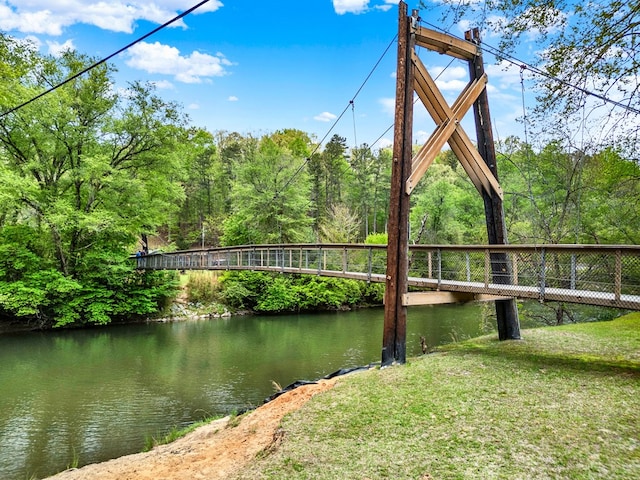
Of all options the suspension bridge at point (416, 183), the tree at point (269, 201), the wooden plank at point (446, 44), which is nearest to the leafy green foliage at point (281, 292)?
the tree at point (269, 201)

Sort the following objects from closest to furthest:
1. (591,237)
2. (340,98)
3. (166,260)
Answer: (591,237) < (166,260) < (340,98)

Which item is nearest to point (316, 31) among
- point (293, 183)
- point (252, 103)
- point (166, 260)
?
point (293, 183)

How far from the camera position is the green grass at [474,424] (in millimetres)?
2506

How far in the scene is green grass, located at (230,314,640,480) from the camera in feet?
8.22

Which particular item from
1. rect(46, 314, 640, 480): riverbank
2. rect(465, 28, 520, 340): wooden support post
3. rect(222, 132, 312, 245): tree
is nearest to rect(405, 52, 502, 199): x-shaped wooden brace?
rect(465, 28, 520, 340): wooden support post

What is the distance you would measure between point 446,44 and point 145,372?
924 centimetres

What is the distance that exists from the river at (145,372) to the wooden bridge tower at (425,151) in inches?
127

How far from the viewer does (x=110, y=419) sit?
20.4 feet

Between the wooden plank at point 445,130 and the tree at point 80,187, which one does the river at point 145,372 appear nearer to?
the tree at point 80,187

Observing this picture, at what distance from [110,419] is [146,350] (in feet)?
16.8

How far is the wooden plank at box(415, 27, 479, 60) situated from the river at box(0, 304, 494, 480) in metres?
6.58

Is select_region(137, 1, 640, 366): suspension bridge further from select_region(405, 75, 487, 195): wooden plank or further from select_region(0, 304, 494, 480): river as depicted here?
select_region(0, 304, 494, 480): river

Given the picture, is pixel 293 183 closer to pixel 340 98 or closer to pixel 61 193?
pixel 340 98

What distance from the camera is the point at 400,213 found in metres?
5.53
